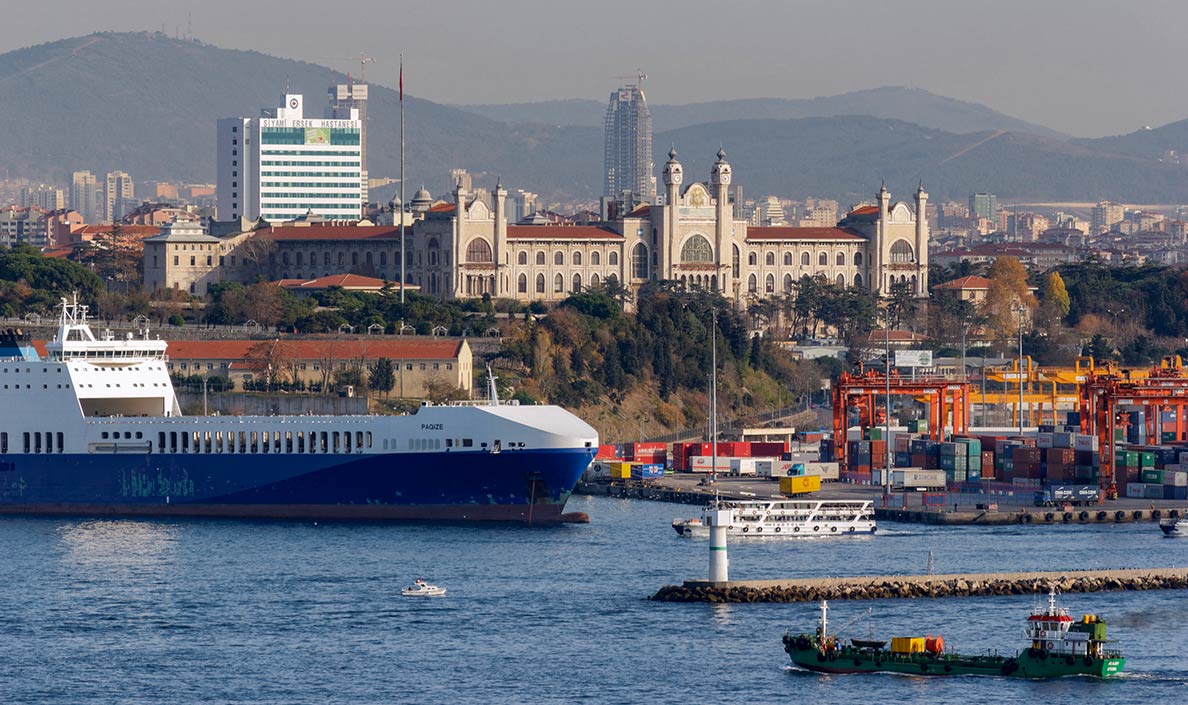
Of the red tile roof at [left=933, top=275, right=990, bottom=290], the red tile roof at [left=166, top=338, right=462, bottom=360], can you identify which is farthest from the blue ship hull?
the red tile roof at [left=933, top=275, right=990, bottom=290]

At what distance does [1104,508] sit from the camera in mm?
85312

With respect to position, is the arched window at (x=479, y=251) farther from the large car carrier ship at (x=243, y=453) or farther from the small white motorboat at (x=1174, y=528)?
the small white motorboat at (x=1174, y=528)

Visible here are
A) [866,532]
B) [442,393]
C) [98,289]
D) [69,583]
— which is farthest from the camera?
[98,289]

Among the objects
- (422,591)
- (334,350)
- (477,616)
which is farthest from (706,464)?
(477,616)

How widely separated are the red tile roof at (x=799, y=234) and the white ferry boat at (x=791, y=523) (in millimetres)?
88887

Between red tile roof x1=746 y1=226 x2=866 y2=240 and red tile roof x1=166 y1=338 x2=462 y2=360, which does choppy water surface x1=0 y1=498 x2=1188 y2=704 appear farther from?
red tile roof x1=746 y1=226 x2=866 y2=240

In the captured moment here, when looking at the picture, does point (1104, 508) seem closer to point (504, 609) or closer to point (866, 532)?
point (866, 532)

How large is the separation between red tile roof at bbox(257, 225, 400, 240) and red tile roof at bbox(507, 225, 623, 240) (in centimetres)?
759

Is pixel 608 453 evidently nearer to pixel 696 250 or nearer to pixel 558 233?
pixel 558 233

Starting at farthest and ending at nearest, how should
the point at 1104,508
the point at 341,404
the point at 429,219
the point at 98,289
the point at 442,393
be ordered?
the point at 429,219, the point at 98,289, the point at 442,393, the point at 341,404, the point at 1104,508

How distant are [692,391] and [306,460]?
52.5m

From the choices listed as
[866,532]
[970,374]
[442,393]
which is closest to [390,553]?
[866,532]

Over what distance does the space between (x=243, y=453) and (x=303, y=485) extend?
224 centimetres

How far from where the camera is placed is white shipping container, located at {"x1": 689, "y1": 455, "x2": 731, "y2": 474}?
100m
